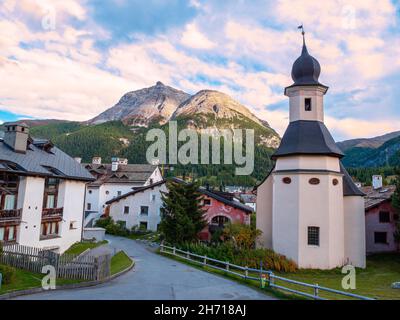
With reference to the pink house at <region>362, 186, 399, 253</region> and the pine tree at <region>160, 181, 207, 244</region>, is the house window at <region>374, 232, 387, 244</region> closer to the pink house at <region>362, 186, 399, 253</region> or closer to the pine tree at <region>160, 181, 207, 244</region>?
the pink house at <region>362, 186, 399, 253</region>

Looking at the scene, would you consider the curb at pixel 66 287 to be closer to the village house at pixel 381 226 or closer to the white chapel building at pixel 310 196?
the white chapel building at pixel 310 196

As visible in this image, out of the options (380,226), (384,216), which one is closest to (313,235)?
(380,226)

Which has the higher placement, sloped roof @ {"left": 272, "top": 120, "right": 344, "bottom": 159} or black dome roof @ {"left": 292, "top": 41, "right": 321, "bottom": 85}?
black dome roof @ {"left": 292, "top": 41, "right": 321, "bottom": 85}

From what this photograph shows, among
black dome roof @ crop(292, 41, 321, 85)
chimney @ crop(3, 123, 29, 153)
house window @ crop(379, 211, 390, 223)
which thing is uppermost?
black dome roof @ crop(292, 41, 321, 85)

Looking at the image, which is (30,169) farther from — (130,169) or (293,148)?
(130,169)

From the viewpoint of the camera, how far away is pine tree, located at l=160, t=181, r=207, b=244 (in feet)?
90.2

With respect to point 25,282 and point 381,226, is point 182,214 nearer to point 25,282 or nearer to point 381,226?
point 25,282

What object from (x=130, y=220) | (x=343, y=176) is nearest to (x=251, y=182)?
(x=130, y=220)

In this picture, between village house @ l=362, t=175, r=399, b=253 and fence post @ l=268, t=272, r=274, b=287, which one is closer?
fence post @ l=268, t=272, r=274, b=287

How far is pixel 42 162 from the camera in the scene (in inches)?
1009

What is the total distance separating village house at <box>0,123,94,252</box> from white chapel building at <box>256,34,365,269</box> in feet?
54.7

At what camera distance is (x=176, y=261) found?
25.0 meters

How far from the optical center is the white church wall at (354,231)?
83.4 feet

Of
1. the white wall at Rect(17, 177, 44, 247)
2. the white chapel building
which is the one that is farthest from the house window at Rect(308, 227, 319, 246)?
the white wall at Rect(17, 177, 44, 247)
